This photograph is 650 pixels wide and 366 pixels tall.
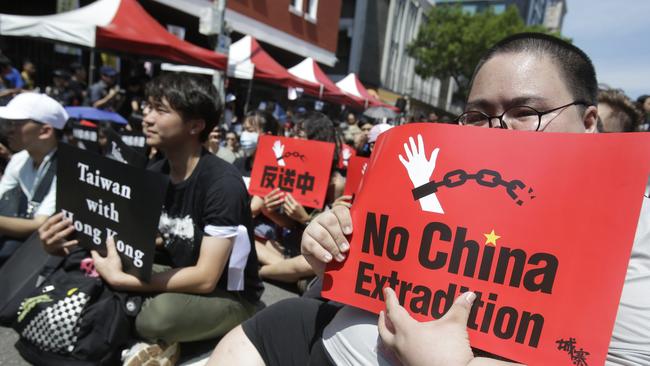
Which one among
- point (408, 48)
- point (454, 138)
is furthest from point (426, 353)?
point (408, 48)

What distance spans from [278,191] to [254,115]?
1560 mm

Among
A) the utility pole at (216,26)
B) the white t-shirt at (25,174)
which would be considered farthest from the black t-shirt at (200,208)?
the utility pole at (216,26)

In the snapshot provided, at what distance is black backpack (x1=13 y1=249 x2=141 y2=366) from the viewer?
6.37 ft

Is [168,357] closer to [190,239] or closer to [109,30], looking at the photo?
[190,239]

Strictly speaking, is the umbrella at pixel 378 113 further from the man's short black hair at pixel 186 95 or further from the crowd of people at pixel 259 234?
the man's short black hair at pixel 186 95

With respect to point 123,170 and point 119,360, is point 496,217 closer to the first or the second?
point 123,170

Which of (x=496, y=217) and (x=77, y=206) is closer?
(x=496, y=217)

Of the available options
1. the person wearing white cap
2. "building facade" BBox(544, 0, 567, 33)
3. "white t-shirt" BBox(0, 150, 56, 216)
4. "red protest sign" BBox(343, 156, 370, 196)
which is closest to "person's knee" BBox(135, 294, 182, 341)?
the person wearing white cap

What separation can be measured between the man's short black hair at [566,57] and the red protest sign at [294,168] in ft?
7.29

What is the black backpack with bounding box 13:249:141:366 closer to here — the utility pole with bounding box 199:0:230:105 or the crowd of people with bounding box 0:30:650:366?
the crowd of people with bounding box 0:30:650:366

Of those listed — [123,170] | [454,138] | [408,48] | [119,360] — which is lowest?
[119,360]

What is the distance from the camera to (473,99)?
1.21m

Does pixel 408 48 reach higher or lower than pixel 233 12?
higher

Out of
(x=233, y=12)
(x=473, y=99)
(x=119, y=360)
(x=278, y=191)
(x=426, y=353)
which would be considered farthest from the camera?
(x=233, y=12)
